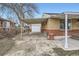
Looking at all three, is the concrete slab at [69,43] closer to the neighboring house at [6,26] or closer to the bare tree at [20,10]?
the bare tree at [20,10]

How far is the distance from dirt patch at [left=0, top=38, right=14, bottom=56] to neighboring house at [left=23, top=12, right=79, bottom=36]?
136 centimetres

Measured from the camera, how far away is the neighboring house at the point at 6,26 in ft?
32.7

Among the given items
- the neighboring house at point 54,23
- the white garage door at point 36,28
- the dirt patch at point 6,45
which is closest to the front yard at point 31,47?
the dirt patch at point 6,45

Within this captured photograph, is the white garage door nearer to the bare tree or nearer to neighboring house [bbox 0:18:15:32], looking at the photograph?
the bare tree

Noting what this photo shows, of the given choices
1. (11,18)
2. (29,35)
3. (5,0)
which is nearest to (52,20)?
(29,35)

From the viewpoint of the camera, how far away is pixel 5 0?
320 inches

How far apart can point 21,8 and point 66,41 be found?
3.07 m

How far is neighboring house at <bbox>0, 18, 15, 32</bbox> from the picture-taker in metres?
9.96

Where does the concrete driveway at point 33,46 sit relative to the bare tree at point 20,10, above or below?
below

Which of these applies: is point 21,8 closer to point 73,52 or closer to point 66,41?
point 66,41

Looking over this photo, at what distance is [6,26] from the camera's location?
10.1 meters

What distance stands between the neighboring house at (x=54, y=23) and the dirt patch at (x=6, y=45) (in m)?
1.36

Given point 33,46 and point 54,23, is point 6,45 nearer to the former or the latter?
point 33,46

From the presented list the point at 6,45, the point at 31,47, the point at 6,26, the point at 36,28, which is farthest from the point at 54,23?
the point at 6,45
